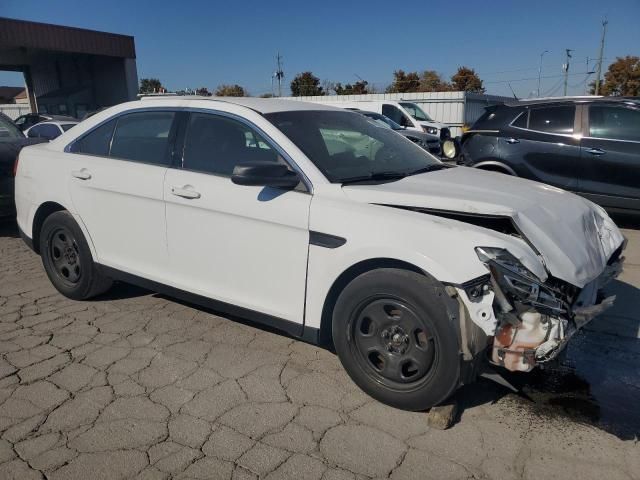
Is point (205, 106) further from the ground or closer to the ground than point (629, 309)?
further from the ground

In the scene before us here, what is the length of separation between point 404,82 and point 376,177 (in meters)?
50.6

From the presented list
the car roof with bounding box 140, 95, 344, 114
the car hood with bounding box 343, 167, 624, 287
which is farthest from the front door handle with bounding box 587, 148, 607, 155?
the car roof with bounding box 140, 95, 344, 114

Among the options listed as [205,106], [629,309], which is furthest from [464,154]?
[205,106]

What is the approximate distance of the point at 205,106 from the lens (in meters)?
3.75

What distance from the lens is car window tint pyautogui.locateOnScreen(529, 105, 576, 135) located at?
717cm

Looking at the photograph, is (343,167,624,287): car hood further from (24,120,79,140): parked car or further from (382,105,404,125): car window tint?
(382,105,404,125): car window tint

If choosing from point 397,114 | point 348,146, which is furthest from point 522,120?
point 397,114

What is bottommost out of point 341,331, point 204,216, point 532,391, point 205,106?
point 532,391

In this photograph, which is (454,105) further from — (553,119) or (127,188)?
(127,188)

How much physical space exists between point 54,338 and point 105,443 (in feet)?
5.04

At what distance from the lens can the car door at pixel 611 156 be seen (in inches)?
263

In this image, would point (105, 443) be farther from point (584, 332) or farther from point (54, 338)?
point (584, 332)

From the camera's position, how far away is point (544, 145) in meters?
7.23

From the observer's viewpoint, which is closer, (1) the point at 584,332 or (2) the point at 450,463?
(2) the point at 450,463
